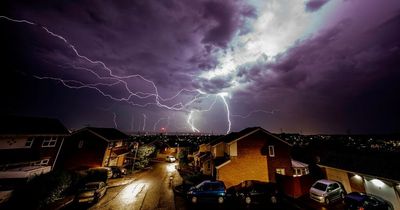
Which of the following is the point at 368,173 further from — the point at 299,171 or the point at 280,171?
the point at 280,171

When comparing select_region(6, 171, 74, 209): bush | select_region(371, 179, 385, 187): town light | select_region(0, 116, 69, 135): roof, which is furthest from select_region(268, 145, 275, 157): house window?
select_region(0, 116, 69, 135): roof

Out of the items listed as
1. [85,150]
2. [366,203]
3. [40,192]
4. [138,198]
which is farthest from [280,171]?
[85,150]

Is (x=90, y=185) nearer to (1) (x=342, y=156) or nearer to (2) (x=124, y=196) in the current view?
(2) (x=124, y=196)

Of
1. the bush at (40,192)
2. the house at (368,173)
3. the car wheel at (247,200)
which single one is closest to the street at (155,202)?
the car wheel at (247,200)

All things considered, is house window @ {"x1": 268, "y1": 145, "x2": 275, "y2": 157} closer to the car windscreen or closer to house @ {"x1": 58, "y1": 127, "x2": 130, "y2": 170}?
the car windscreen

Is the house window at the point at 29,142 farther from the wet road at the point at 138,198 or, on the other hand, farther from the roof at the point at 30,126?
the wet road at the point at 138,198
